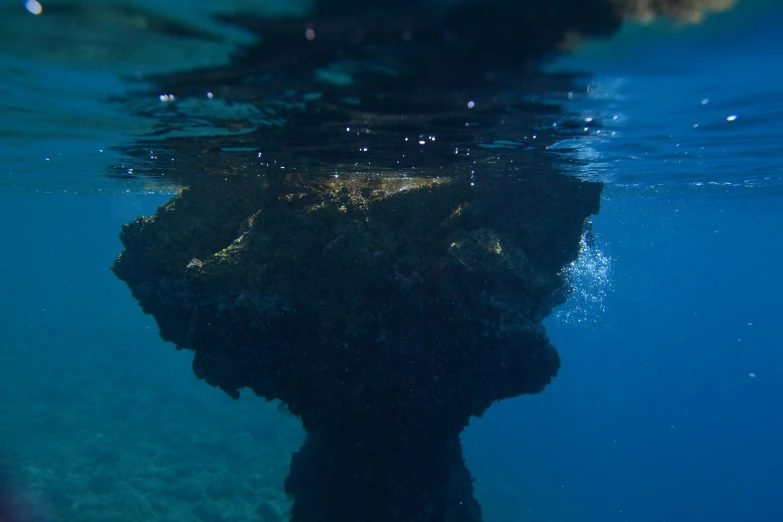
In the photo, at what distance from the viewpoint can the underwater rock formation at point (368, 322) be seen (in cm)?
991

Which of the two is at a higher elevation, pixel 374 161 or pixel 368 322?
pixel 374 161

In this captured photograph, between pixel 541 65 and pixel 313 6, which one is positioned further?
pixel 541 65

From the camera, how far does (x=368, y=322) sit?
10.1 meters

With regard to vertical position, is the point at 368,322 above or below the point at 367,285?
below

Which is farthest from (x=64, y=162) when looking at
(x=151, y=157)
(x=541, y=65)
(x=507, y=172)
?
(x=541, y=65)

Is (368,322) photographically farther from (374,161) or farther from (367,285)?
(374,161)

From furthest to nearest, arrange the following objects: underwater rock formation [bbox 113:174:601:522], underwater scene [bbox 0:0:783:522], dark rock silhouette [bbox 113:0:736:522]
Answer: underwater rock formation [bbox 113:174:601:522]
dark rock silhouette [bbox 113:0:736:522]
underwater scene [bbox 0:0:783:522]

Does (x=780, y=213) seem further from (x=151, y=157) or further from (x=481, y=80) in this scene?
(x=151, y=157)

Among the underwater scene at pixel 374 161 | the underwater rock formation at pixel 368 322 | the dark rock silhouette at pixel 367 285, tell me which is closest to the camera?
the underwater scene at pixel 374 161

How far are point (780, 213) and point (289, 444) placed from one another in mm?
45037

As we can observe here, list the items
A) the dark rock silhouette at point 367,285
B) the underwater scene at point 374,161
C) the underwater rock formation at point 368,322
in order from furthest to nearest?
the underwater rock formation at point 368,322 → the dark rock silhouette at point 367,285 → the underwater scene at point 374,161

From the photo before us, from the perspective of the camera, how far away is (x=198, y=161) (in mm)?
13672

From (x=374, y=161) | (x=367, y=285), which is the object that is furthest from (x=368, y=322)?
(x=374, y=161)

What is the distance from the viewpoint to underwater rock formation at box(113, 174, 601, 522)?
9914 mm
